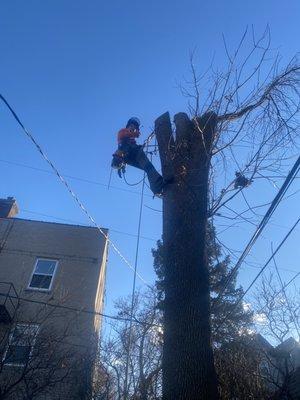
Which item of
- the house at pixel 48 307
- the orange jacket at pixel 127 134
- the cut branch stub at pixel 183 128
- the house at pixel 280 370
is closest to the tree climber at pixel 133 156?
the orange jacket at pixel 127 134

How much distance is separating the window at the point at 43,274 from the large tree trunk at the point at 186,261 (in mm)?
12882

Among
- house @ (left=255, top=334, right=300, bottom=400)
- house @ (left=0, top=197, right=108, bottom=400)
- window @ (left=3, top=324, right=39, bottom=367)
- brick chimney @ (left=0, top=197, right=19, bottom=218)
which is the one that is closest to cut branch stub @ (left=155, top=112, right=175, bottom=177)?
house @ (left=255, top=334, right=300, bottom=400)

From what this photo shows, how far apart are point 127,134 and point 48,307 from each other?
35.7 feet

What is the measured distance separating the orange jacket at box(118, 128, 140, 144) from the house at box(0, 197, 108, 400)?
20.9 ft

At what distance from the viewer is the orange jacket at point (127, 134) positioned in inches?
262

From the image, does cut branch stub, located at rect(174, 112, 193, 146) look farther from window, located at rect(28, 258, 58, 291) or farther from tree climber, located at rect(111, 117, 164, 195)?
window, located at rect(28, 258, 58, 291)

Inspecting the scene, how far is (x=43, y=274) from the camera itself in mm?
16859

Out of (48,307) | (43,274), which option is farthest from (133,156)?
(43,274)

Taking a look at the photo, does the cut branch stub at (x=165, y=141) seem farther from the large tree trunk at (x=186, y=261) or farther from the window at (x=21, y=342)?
the window at (x=21, y=342)

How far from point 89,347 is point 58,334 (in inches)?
52.5

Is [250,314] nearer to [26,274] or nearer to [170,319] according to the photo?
[26,274]

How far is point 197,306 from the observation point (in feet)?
11.7

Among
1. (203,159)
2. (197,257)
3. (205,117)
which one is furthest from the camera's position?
(205,117)

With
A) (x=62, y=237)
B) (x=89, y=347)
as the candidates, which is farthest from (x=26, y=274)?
(x=89, y=347)
